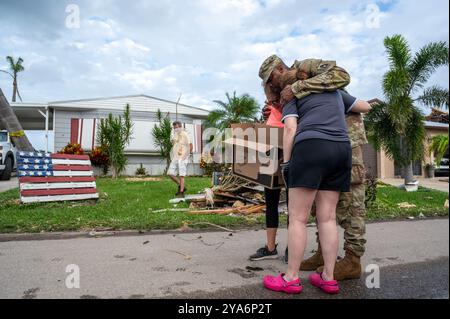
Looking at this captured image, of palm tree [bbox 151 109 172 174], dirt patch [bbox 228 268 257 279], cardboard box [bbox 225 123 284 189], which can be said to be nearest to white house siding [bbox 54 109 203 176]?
palm tree [bbox 151 109 172 174]

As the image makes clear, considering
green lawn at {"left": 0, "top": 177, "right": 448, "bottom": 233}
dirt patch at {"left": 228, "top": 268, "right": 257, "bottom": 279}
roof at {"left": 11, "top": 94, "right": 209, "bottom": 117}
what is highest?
roof at {"left": 11, "top": 94, "right": 209, "bottom": 117}

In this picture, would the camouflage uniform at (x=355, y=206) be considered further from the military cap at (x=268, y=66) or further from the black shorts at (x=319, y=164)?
the military cap at (x=268, y=66)

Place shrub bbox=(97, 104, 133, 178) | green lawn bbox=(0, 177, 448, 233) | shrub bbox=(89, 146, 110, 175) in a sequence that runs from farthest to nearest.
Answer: shrub bbox=(89, 146, 110, 175)
shrub bbox=(97, 104, 133, 178)
green lawn bbox=(0, 177, 448, 233)

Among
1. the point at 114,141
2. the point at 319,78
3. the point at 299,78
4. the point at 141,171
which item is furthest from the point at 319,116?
the point at 141,171

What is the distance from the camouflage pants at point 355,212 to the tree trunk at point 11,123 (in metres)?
7.11

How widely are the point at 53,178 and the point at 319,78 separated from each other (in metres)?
6.47

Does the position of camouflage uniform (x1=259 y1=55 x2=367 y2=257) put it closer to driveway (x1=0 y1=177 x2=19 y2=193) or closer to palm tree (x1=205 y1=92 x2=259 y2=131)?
driveway (x1=0 y1=177 x2=19 y2=193)

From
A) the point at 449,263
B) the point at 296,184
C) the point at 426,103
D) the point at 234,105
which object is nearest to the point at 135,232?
A: the point at 296,184

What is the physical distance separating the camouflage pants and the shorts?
6132 millimetres

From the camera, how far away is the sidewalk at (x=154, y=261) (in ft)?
9.23

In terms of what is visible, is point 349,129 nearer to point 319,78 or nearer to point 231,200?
point 319,78

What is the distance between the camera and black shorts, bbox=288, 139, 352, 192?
2551 millimetres

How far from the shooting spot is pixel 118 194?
9.23m

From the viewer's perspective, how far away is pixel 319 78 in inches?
107
